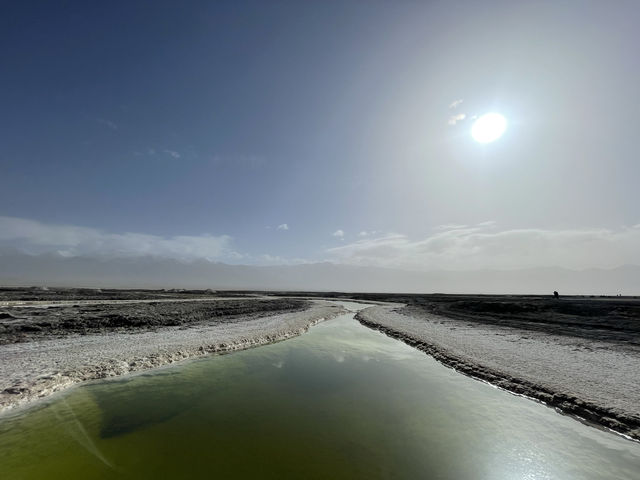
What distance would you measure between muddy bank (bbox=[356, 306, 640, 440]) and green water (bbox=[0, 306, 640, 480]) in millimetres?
1208

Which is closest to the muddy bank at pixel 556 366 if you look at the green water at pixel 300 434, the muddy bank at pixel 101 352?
the green water at pixel 300 434

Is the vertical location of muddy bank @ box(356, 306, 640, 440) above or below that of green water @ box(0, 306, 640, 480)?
above

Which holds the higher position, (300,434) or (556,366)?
(556,366)

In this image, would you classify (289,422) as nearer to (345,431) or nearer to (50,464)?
(345,431)

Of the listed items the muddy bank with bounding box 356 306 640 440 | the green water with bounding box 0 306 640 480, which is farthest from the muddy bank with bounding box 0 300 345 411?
the muddy bank with bounding box 356 306 640 440

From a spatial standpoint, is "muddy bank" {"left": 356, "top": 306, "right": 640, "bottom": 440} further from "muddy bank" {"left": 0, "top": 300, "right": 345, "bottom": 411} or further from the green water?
"muddy bank" {"left": 0, "top": 300, "right": 345, "bottom": 411}

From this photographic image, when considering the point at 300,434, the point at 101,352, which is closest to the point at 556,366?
the point at 300,434

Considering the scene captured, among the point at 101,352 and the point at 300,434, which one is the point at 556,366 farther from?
the point at 101,352

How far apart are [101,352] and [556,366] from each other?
Answer: 96.0 feet

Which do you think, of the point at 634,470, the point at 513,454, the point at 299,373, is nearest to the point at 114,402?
the point at 299,373

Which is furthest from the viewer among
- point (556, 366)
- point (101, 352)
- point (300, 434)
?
point (101, 352)

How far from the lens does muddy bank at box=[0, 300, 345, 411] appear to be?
1344cm

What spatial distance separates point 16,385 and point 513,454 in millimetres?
20077

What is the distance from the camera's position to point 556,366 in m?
17.4
